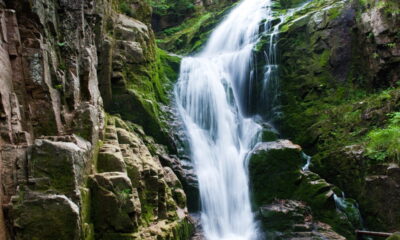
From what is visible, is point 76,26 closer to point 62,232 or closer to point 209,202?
point 62,232

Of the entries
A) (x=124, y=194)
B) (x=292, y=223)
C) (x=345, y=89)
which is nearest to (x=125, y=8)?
(x=124, y=194)

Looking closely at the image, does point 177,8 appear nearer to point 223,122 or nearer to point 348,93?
point 223,122

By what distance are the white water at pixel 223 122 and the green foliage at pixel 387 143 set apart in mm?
3914

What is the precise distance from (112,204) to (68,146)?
1.32 m

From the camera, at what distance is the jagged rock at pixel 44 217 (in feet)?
16.4

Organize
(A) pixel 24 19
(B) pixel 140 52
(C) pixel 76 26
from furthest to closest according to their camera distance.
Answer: (B) pixel 140 52 < (C) pixel 76 26 < (A) pixel 24 19

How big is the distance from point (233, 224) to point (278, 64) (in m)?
7.92

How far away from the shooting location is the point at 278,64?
50.7 feet

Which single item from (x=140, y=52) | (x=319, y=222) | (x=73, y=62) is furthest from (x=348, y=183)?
(x=73, y=62)

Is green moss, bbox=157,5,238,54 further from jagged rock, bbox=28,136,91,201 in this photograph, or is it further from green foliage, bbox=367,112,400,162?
jagged rock, bbox=28,136,91,201

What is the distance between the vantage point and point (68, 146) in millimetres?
5727

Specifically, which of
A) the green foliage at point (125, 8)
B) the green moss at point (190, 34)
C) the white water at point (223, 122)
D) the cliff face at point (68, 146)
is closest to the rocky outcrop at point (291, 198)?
the white water at point (223, 122)

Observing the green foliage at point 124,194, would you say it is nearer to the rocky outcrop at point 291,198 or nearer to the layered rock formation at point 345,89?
the rocky outcrop at point 291,198

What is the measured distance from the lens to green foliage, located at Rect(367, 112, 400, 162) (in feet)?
32.8
